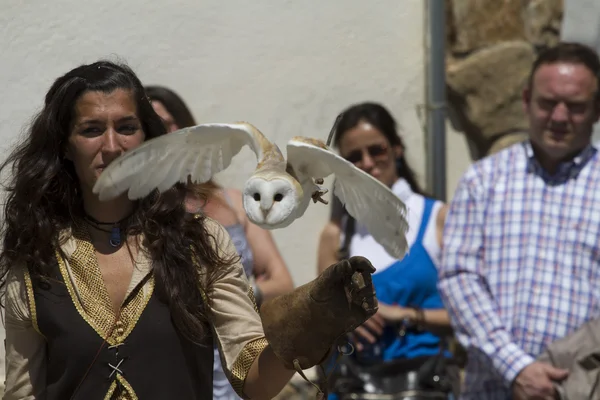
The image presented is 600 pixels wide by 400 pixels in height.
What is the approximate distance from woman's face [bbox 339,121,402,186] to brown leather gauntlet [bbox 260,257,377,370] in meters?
1.65

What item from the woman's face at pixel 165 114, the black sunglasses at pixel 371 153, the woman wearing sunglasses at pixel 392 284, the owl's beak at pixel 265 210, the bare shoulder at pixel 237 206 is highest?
the owl's beak at pixel 265 210

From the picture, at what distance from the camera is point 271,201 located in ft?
6.63

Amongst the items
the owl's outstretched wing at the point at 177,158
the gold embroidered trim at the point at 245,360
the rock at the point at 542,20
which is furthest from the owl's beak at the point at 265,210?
the rock at the point at 542,20

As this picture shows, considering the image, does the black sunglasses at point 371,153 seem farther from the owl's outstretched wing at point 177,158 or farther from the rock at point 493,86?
the owl's outstretched wing at point 177,158

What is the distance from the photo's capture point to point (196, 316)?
212 cm

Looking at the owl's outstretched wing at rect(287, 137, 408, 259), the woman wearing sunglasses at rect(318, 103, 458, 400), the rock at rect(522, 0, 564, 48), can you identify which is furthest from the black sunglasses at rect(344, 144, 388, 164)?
the owl's outstretched wing at rect(287, 137, 408, 259)

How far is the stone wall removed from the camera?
443cm

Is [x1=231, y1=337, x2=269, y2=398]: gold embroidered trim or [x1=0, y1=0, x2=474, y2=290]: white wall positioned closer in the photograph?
[x1=231, y1=337, x2=269, y2=398]: gold embroidered trim

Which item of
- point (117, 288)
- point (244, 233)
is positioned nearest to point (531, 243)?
point (244, 233)

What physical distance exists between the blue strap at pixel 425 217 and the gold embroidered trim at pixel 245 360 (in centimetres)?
161

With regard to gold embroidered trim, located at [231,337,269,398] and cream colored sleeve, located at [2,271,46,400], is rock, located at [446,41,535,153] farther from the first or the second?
cream colored sleeve, located at [2,271,46,400]

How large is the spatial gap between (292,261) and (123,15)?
124 cm

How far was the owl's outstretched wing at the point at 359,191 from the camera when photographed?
212cm

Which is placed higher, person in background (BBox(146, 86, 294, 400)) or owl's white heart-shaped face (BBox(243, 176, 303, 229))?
owl's white heart-shaped face (BBox(243, 176, 303, 229))
